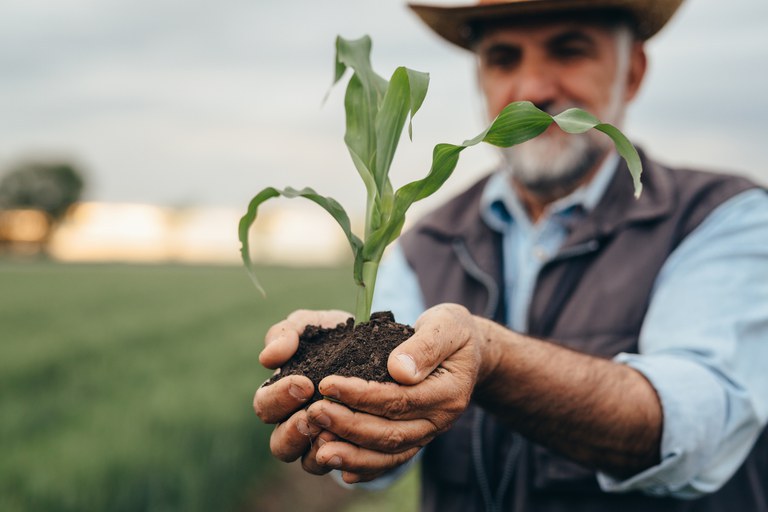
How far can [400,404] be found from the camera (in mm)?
1325

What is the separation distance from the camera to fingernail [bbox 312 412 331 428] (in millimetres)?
1308

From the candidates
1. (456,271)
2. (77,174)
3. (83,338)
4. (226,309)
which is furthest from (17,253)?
(456,271)

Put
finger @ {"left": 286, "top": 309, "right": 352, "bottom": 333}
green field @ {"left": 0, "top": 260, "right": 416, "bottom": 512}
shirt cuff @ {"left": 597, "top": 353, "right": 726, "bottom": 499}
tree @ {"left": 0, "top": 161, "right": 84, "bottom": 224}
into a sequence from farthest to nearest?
tree @ {"left": 0, "top": 161, "right": 84, "bottom": 224} → green field @ {"left": 0, "top": 260, "right": 416, "bottom": 512} → shirt cuff @ {"left": 597, "top": 353, "right": 726, "bottom": 499} → finger @ {"left": 286, "top": 309, "right": 352, "bottom": 333}

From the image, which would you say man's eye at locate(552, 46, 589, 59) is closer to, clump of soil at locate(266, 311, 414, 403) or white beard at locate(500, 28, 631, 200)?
white beard at locate(500, 28, 631, 200)

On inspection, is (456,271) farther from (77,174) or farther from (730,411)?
(77,174)

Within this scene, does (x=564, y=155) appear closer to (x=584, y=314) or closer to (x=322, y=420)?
(x=584, y=314)

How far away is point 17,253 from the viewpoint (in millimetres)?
66062

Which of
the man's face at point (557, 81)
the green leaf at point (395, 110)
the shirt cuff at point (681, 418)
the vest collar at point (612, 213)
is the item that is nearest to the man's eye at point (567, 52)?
the man's face at point (557, 81)

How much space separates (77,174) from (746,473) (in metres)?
74.9

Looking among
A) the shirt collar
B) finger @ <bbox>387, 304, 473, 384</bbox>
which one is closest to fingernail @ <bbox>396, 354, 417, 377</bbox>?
finger @ <bbox>387, 304, 473, 384</bbox>

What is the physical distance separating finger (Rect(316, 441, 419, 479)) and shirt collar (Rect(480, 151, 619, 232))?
1373 mm

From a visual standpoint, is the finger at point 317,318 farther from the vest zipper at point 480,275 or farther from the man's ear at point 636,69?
the man's ear at point 636,69

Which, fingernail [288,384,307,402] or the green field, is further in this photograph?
the green field

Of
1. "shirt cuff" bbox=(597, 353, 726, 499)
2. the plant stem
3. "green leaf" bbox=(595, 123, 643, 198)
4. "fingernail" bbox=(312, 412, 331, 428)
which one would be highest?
"green leaf" bbox=(595, 123, 643, 198)
